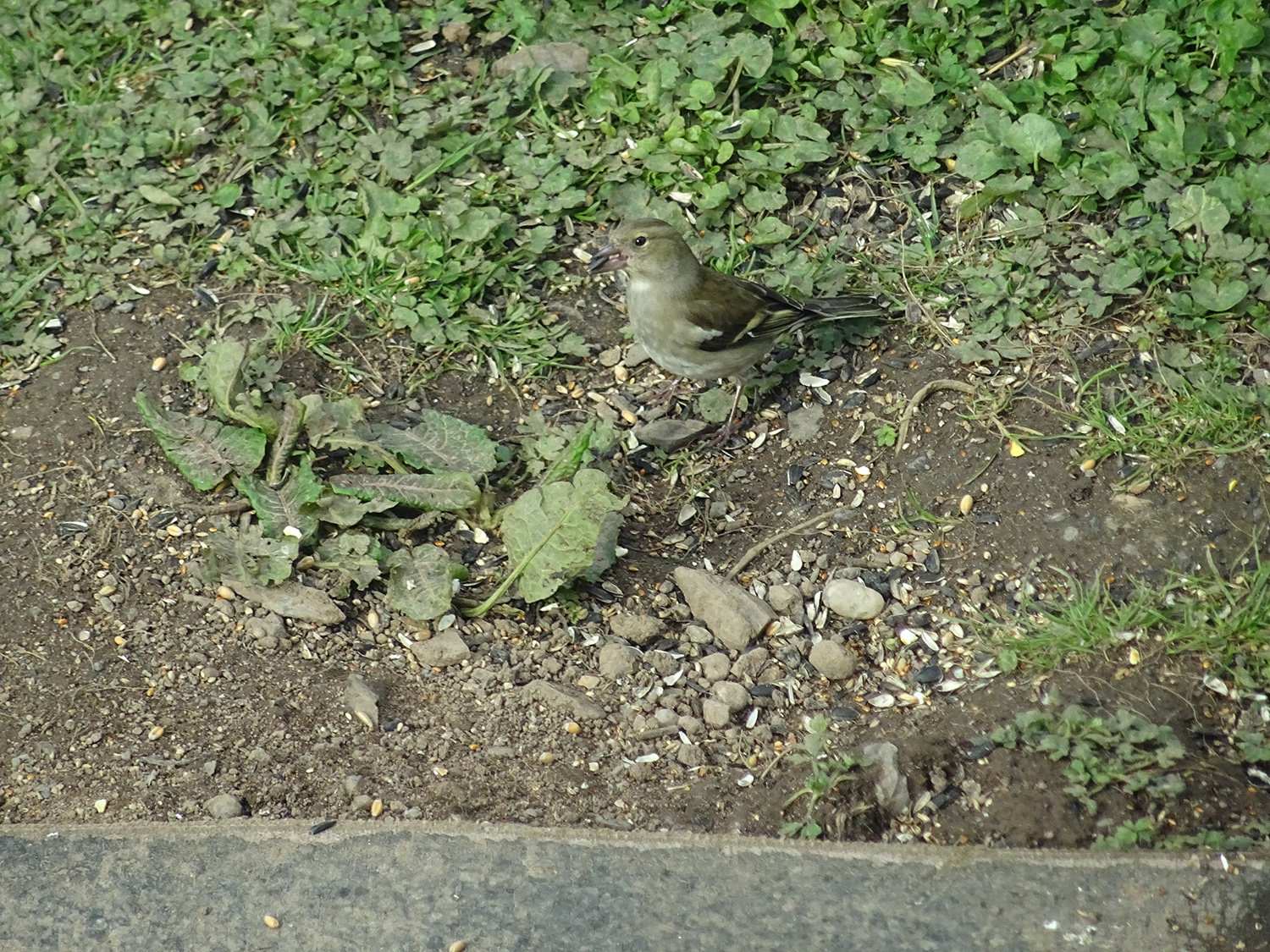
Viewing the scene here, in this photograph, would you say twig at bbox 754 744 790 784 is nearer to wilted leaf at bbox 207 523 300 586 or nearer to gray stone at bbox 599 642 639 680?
gray stone at bbox 599 642 639 680

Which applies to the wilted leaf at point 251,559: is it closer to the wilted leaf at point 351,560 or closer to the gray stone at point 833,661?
the wilted leaf at point 351,560

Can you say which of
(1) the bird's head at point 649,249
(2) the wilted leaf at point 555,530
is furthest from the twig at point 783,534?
(1) the bird's head at point 649,249

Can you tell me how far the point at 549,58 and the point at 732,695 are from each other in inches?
129

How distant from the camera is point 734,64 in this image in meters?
5.77

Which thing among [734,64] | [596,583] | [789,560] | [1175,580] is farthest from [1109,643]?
[734,64]

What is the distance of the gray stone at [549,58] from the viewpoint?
6078mm

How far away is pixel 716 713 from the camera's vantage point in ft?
13.6

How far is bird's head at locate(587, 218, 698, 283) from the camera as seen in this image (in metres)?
5.14

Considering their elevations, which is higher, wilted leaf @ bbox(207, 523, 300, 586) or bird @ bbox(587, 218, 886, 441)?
bird @ bbox(587, 218, 886, 441)

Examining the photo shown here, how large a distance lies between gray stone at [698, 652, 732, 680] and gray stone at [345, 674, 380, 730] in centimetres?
103

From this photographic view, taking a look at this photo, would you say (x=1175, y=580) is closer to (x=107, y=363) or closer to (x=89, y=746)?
(x=89, y=746)

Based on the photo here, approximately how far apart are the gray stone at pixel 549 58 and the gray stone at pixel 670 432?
1.85 m

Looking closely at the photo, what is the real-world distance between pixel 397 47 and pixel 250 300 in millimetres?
1544

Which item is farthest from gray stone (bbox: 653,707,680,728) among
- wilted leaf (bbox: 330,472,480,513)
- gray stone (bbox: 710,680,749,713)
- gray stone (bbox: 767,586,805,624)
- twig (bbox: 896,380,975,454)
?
twig (bbox: 896,380,975,454)
